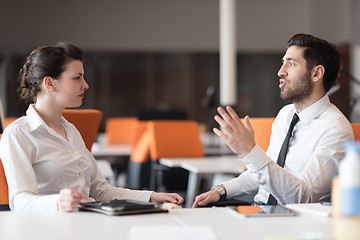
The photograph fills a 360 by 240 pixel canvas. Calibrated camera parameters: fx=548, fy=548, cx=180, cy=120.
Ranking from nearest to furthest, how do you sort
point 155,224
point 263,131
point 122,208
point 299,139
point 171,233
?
1. point 171,233
2. point 155,224
3. point 122,208
4. point 299,139
5. point 263,131

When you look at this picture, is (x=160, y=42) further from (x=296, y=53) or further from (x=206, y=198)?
(x=206, y=198)

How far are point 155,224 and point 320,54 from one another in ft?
4.32

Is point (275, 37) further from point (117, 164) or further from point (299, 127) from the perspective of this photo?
point (299, 127)

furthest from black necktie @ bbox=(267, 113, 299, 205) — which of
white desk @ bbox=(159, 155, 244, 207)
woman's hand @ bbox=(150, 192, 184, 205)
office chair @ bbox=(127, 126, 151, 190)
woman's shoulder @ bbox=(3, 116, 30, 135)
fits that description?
office chair @ bbox=(127, 126, 151, 190)

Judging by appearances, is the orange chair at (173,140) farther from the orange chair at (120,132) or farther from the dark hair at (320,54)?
the dark hair at (320,54)

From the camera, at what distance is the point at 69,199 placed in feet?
5.82

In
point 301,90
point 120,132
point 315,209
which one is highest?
point 301,90

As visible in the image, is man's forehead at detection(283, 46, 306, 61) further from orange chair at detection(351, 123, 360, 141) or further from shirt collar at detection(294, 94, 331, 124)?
orange chair at detection(351, 123, 360, 141)

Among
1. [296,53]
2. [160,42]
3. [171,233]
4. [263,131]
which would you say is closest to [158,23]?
[160,42]

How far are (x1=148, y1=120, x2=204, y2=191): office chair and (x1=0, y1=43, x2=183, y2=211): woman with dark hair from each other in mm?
2763

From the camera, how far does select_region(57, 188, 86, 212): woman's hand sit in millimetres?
1769

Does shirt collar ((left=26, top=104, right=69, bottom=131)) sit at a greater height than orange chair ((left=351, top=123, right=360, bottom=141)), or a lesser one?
greater

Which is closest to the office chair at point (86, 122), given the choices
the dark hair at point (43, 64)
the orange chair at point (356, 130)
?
the dark hair at point (43, 64)

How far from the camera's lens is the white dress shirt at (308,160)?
2.18m
